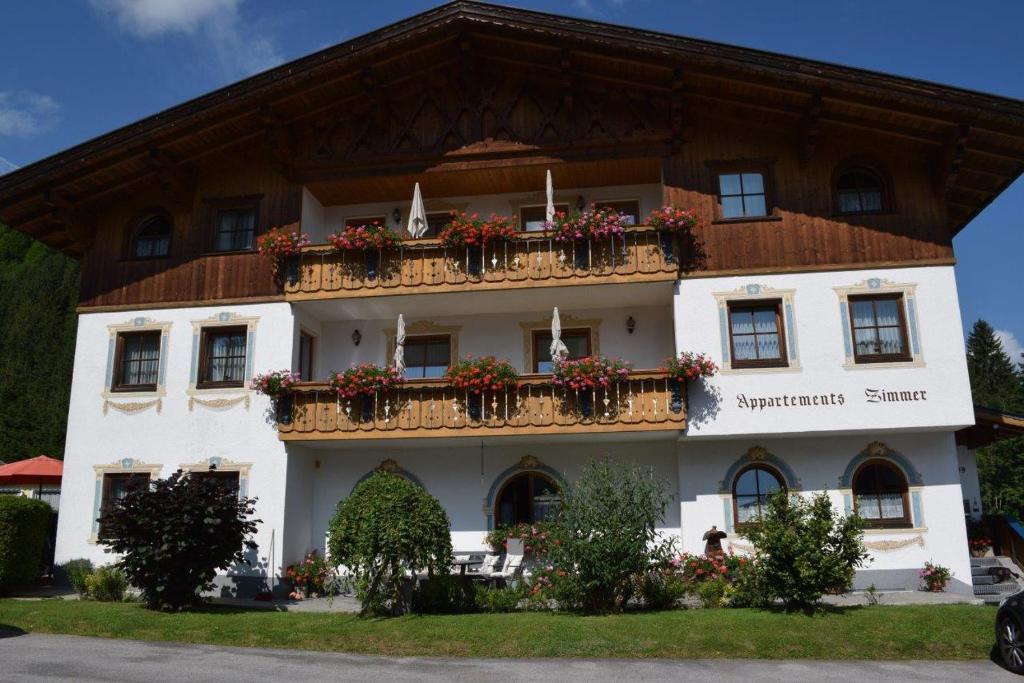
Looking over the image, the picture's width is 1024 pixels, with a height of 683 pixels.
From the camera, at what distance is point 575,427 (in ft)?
53.1

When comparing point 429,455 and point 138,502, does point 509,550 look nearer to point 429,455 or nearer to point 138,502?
point 429,455

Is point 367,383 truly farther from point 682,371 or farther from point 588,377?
point 682,371

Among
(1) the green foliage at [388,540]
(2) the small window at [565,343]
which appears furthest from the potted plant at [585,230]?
(1) the green foliage at [388,540]

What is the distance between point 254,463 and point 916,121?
14.6 m

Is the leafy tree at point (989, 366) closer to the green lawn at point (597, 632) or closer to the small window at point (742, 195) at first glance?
the small window at point (742, 195)

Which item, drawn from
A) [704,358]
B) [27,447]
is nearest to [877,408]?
[704,358]

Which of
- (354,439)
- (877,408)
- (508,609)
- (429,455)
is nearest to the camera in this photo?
(508,609)

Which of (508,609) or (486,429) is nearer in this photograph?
(508,609)

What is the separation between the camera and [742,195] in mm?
17219

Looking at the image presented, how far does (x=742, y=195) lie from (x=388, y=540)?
388 inches

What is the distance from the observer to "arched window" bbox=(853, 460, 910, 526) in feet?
53.0

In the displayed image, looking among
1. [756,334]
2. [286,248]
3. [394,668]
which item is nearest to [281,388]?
[286,248]

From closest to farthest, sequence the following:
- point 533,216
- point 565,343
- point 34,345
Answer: point 565,343 → point 533,216 → point 34,345

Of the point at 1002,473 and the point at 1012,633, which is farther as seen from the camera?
the point at 1002,473
